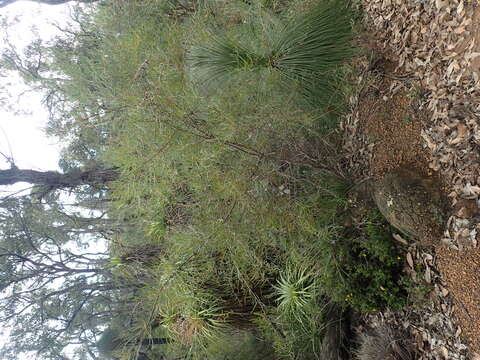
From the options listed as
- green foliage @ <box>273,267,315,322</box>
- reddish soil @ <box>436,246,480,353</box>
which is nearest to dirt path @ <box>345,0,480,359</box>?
reddish soil @ <box>436,246,480,353</box>

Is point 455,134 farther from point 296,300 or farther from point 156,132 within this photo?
point 156,132

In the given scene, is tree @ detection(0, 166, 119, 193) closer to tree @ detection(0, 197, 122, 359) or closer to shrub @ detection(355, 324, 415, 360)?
tree @ detection(0, 197, 122, 359)

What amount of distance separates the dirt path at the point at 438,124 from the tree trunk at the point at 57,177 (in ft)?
12.5

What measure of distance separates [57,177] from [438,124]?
5.06 meters

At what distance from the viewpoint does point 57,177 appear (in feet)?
17.5

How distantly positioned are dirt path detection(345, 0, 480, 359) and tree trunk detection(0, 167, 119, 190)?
12.5 ft

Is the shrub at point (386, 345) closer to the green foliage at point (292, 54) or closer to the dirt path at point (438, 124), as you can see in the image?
A: the dirt path at point (438, 124)

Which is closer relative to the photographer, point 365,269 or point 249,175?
point 365,269

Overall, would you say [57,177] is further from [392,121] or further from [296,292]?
[392,121]

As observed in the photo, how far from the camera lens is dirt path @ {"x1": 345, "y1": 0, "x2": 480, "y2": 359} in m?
2.00

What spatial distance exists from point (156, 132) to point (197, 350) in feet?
7.10

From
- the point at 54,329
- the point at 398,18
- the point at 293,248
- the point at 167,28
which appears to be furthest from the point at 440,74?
the point at 54,329

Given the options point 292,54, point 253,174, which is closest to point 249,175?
point 253,174

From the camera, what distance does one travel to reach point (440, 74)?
2205mm
